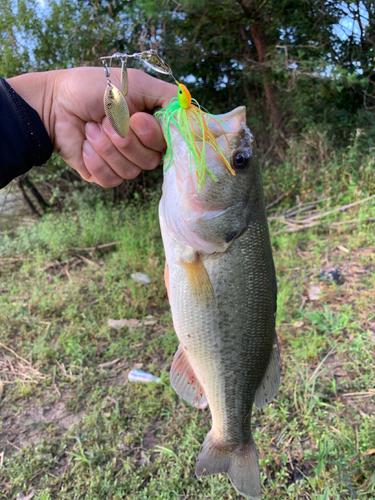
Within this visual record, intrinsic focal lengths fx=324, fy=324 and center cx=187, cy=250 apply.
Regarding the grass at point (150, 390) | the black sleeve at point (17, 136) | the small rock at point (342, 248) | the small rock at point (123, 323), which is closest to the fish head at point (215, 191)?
the black sleeve at point (17, 136)

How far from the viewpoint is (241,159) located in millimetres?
1378

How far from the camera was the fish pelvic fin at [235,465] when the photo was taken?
1.60 m

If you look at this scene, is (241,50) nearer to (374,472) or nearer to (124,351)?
(124,351)

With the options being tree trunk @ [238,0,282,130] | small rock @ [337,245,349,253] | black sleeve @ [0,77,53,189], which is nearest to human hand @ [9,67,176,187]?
black sleeve @ [0,77,53,189]

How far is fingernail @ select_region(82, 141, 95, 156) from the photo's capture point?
1.69 m

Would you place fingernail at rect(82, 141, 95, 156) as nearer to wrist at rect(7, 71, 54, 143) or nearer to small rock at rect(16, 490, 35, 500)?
wrist at rect(7, 71, 54, 143)

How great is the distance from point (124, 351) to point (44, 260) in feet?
8.01

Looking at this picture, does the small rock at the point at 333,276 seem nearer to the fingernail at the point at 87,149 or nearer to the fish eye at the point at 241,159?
the fish eye at the point at 241,159

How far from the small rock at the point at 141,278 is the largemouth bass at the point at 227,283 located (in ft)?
8.66

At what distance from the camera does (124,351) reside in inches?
133

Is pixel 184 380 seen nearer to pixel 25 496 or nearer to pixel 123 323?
pixel 25 496

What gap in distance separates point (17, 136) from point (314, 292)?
341cm

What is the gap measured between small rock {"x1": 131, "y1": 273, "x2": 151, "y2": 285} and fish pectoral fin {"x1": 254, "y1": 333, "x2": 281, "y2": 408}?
2.77m

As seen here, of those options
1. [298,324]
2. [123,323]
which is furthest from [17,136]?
[298,324]
